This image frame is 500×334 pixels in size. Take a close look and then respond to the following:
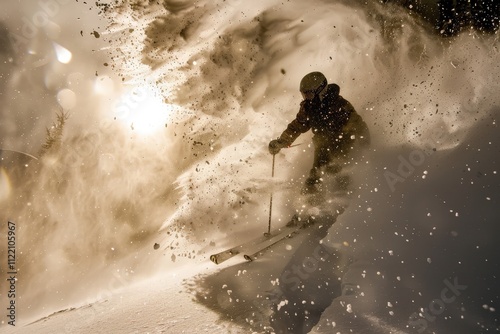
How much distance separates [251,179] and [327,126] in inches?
84.1

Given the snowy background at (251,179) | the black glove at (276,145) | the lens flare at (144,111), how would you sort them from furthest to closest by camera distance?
1. the lens flare at (144,111)
2. the black glove at (276,145)
3. the snowy background at (251,179)

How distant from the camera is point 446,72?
190 inches

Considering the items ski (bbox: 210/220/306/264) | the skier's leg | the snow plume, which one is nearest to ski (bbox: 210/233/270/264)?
ski (bbox: 210/220/306/264)

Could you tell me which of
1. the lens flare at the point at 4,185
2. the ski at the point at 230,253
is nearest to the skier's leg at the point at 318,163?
the ski at the point at 230,253

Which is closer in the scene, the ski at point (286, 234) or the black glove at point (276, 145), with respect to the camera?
the ski at point (286, 234)

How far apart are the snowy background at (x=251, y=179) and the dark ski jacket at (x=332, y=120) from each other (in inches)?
33.0

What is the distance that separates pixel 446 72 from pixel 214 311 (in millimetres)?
5352

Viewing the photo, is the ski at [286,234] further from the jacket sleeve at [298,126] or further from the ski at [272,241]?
the jacket sleeve at [298,126]

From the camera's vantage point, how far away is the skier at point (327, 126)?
13.0 ft

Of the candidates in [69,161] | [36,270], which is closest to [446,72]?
[69,161]

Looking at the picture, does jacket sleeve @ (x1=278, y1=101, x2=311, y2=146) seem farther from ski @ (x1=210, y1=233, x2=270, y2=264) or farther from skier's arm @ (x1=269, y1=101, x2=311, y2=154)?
ski @ (x1=210, y1=233, x2=270, y2=264)

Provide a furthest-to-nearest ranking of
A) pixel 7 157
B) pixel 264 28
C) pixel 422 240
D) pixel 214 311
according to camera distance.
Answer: pixel 7 157 → pixel 264 28 → pixel 422 240 → pixel 214 311

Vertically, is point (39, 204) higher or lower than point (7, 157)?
lower

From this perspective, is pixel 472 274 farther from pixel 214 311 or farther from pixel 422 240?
pixel 214 311
